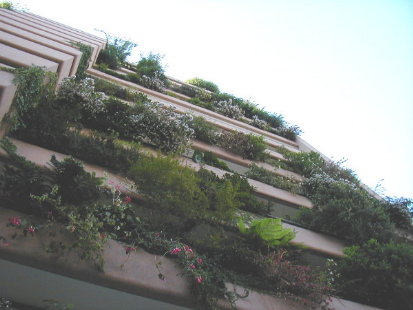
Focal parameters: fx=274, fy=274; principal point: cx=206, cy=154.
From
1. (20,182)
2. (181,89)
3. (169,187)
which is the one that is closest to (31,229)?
(20,182)

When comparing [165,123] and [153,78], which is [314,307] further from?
[153,78]

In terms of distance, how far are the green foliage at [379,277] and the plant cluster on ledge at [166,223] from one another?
80 centimetres

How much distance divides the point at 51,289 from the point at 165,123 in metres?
3.09

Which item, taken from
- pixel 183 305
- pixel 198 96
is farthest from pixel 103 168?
pixel 198 96

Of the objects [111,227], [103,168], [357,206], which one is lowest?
[111,227]

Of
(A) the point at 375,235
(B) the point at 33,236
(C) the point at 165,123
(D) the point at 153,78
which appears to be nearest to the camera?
(B) the point at 33,236

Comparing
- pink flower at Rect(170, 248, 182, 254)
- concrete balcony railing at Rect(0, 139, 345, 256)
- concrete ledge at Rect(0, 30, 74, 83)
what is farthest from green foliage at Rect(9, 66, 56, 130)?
pink flower at Rect(170, 248, 182, 254)

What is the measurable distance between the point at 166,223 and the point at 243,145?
3301 millimetres

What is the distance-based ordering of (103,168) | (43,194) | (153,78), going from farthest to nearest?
1. (153,78)
2. (103,168)
3. (43,194)

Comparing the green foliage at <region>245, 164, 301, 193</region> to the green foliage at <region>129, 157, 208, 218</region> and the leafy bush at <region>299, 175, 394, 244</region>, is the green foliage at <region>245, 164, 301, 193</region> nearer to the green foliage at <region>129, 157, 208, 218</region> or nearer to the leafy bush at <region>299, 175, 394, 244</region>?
the leafy bush at <region>299, 175, 394, 244</region>

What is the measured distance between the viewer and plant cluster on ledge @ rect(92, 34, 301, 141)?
28.6 feet

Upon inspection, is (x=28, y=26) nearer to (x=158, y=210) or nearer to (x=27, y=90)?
(x=27, y=90)

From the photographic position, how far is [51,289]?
8.49 feet

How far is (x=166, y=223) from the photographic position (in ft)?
11.0
